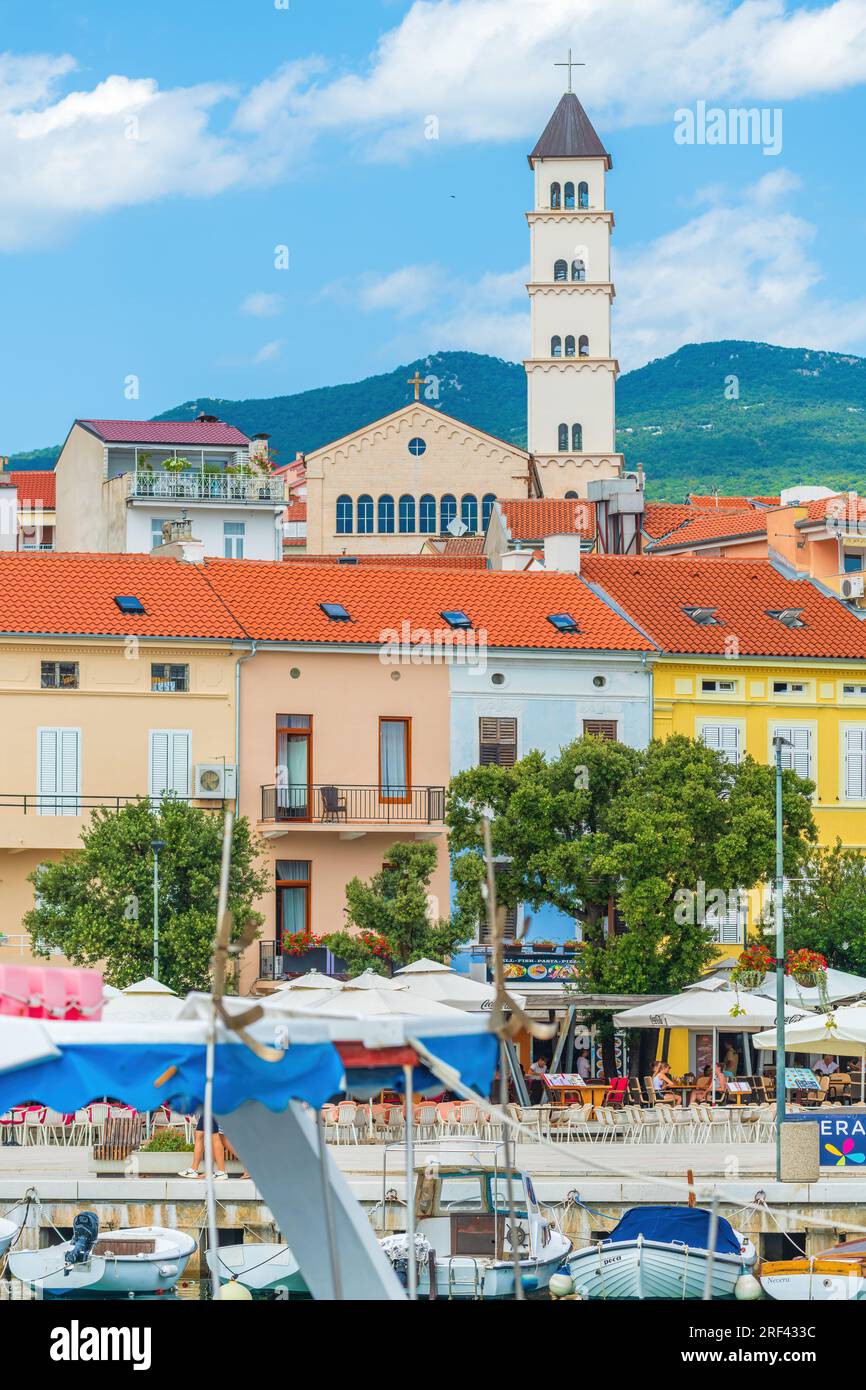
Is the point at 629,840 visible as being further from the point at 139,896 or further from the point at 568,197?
the point at 568,197

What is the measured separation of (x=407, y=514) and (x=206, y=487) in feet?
97.5

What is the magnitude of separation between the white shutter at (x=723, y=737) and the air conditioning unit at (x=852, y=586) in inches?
341

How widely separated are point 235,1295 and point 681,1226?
5.67m

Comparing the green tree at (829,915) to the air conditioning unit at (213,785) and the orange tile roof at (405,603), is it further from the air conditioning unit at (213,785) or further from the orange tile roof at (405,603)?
the air conditioning unit at (213,785)

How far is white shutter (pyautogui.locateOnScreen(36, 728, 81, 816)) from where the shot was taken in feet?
172

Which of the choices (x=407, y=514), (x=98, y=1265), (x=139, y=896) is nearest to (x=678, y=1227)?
(x=98, y=1265)

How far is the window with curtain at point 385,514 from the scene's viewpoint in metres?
107

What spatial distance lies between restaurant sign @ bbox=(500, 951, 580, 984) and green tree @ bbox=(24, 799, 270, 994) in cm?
592

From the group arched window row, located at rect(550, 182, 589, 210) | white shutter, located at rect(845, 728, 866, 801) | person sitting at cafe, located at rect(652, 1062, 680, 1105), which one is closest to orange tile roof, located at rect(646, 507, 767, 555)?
white shutter, located at rect(845, 728, 866, 801)

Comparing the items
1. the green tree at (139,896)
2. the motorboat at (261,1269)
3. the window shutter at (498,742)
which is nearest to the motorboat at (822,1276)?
the motorboat at (261,1269)
